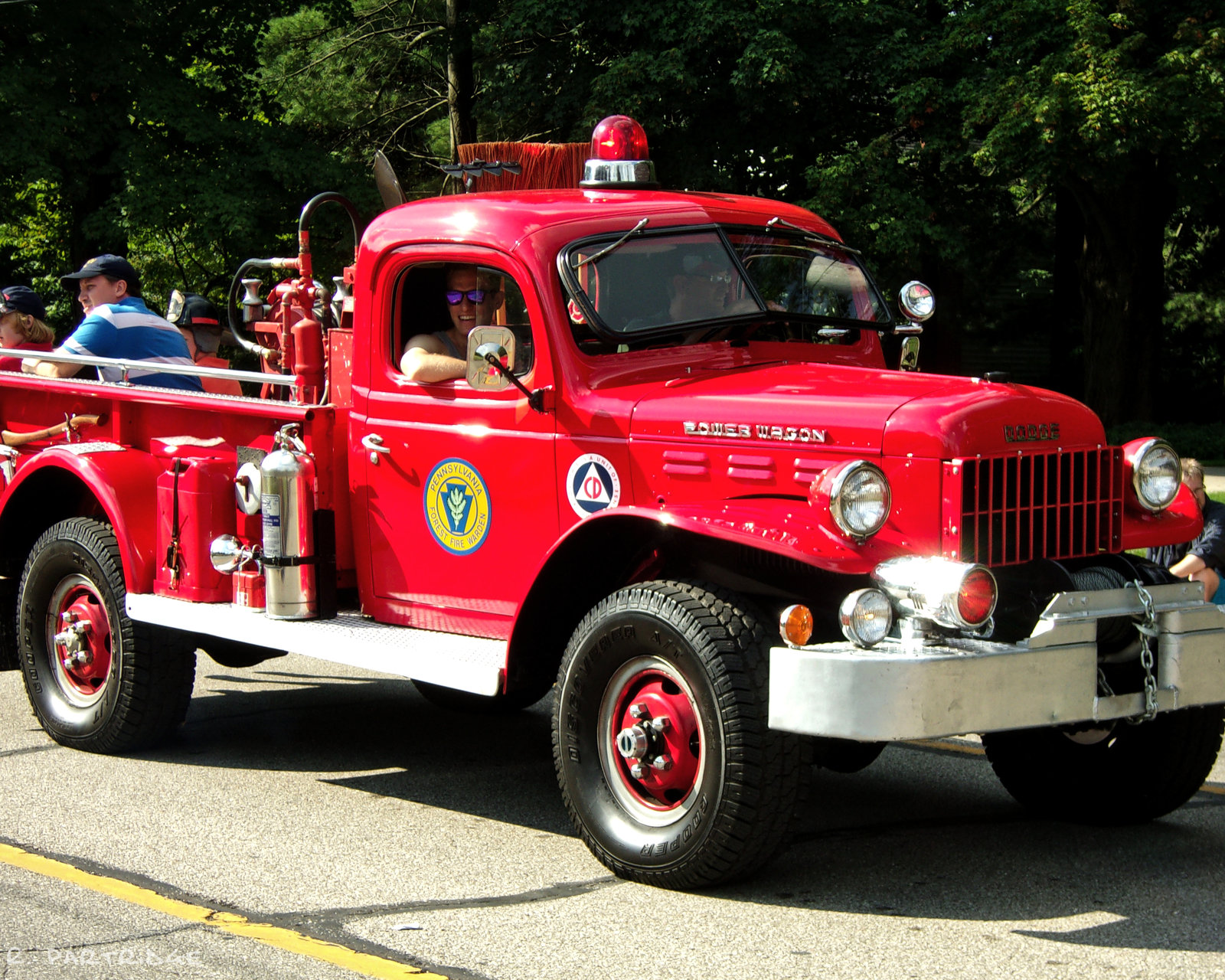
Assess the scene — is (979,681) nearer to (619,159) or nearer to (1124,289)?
(619,159)

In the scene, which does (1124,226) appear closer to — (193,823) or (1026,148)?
(1026,148)

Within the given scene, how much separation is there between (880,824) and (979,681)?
1.40 meters

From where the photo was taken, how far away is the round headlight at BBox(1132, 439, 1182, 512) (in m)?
5.11

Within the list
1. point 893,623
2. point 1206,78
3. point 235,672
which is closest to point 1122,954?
point 893,623

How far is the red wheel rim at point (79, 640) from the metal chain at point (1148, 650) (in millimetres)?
4070

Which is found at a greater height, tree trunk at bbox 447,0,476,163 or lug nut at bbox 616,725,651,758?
tree trunk at bbox 447,0,476,163

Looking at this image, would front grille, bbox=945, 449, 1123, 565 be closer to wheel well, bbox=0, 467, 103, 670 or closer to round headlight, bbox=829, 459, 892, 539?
round headlight, bbox=829, 459, 892, 539

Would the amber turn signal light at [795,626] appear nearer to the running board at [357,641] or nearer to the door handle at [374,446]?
the running board at [357,641]

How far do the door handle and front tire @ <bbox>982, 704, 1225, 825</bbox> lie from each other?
2368 millimetres

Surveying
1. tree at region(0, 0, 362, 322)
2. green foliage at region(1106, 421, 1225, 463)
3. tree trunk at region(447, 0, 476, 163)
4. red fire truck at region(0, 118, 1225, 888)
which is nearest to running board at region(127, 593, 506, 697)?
red fire truck at region(0, 118, 1225, 888)

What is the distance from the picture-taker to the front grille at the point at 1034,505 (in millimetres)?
4617

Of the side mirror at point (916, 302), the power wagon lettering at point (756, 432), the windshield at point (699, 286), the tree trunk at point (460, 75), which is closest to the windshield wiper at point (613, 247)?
the windshield at point (699, 286)

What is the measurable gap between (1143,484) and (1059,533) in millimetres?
417

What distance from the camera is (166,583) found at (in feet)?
20.7
